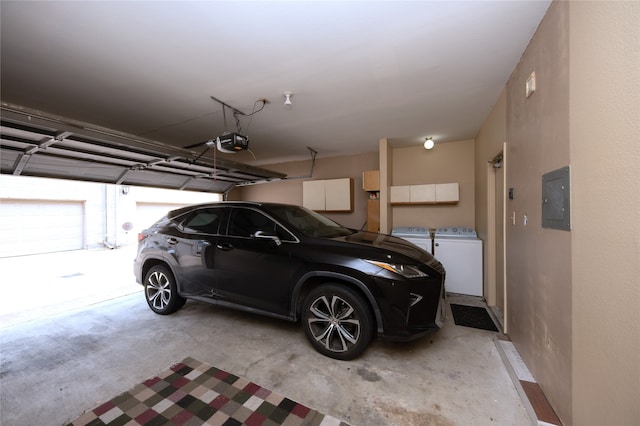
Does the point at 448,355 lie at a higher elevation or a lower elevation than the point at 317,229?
lower

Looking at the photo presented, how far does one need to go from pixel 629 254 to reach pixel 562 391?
3.65 ft

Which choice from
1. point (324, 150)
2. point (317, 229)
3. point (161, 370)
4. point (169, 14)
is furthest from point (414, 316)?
point (324, 150)

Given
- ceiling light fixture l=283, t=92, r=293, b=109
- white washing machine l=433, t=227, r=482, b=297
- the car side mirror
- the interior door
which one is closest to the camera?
the car side mirror

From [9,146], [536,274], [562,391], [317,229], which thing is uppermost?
[9,146]

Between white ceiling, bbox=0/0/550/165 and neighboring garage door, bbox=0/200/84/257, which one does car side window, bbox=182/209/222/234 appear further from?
neighboring garage door, bbox=0/200/84/257

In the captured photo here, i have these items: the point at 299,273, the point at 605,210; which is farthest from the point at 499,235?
the point at 299,273

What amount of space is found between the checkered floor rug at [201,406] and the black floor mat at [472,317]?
2.24 metres

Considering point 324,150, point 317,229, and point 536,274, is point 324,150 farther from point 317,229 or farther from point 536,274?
point 536,274

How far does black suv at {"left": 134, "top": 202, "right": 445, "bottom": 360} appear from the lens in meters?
2.16

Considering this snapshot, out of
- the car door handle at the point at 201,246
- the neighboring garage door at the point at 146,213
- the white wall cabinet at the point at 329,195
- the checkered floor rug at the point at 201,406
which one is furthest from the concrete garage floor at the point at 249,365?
the neighboring garage door at the point at 146,213

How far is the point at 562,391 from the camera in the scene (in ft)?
4.89

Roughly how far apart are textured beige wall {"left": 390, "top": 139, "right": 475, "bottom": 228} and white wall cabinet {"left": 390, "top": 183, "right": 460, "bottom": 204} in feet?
0.95

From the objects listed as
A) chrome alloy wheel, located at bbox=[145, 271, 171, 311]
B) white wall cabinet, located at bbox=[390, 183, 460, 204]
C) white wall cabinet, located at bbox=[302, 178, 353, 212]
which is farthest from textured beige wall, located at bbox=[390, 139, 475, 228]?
chrome alloy wheel, located at bbox=[145, 271, 171, 311]

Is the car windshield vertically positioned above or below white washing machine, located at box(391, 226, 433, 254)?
above
